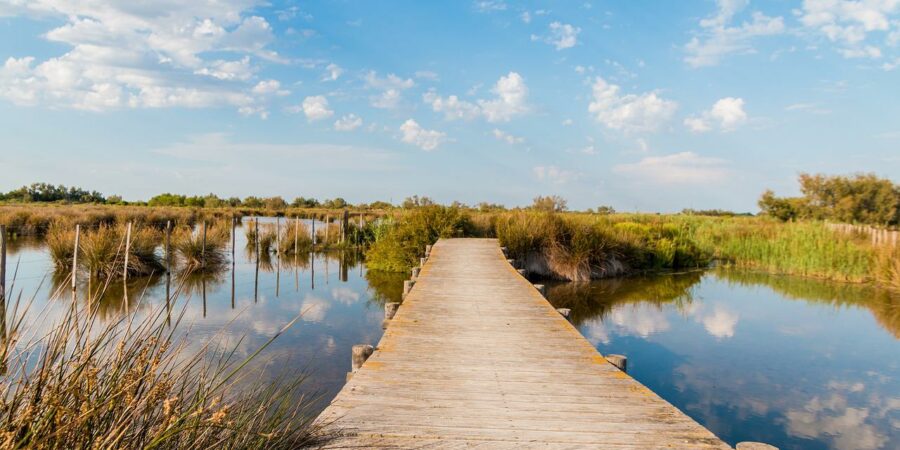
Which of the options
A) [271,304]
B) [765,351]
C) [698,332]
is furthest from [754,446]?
[271,304]

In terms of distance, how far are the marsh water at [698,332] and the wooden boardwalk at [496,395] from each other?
3.41ft

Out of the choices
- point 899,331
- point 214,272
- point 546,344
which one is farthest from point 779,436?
point 214,272

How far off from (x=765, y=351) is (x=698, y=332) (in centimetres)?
119

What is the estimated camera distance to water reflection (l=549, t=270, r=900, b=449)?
539cm

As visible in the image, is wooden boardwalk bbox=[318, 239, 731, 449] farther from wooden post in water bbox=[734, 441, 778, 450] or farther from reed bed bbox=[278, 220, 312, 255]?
reed bed bbox=[278, 220, 312, 255]

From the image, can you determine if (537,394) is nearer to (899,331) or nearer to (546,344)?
(546,344)

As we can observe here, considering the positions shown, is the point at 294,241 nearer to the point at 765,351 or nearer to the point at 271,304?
the point at 271,304

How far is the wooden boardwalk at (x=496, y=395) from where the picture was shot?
281 cm

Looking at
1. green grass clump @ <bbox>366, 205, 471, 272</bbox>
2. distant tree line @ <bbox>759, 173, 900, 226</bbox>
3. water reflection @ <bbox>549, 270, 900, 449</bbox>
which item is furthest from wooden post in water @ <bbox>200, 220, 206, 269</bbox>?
distant tree line @ <bbox>759, 173, 900, 226</bbox>

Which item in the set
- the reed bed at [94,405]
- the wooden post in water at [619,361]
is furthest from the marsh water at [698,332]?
the wooden post in water at [619,361]

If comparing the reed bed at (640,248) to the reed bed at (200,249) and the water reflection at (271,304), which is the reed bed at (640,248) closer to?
the water reflection at (271,304)

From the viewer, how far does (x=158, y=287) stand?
12.2 m

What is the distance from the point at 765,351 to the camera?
7.91 metres

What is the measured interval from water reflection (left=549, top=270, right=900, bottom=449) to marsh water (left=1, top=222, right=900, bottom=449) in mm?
25
